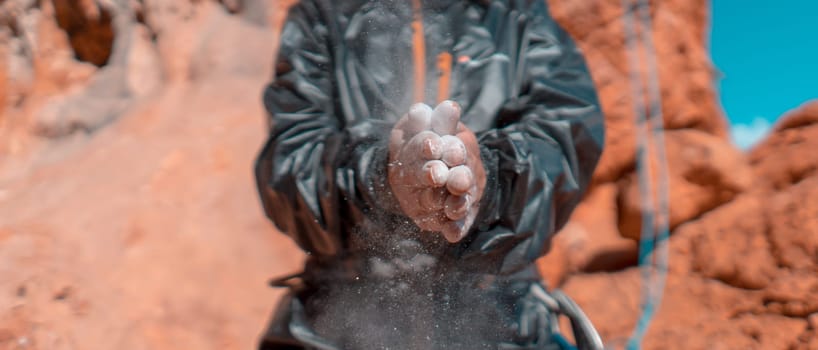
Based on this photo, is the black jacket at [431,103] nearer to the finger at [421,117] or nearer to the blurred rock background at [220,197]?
the finger at [421,117]

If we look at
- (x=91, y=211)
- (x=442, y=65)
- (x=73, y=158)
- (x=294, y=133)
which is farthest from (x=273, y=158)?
(x=73, y=158)

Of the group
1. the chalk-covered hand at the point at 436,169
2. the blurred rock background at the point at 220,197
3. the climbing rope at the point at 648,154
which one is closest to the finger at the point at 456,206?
the chalk-covered hand at the point at 436,169

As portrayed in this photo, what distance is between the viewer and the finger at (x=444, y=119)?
0.53m

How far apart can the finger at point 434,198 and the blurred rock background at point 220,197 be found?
0.53 metres

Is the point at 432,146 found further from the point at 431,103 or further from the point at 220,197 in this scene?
the point at 220,197

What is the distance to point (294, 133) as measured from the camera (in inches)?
27.7

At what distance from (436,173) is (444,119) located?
0.15 feet

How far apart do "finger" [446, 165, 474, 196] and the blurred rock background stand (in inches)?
21.4

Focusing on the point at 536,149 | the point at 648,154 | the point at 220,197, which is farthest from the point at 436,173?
the point at 220,197

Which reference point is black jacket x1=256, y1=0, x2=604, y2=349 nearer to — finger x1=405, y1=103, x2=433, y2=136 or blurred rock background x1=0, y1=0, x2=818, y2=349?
finger x1=405, y1=103, x2=433, y2=136

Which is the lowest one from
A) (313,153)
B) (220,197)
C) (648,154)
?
(220,197)

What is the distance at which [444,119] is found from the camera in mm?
539

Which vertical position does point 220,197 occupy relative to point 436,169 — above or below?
below

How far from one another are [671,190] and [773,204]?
0.16 metres
